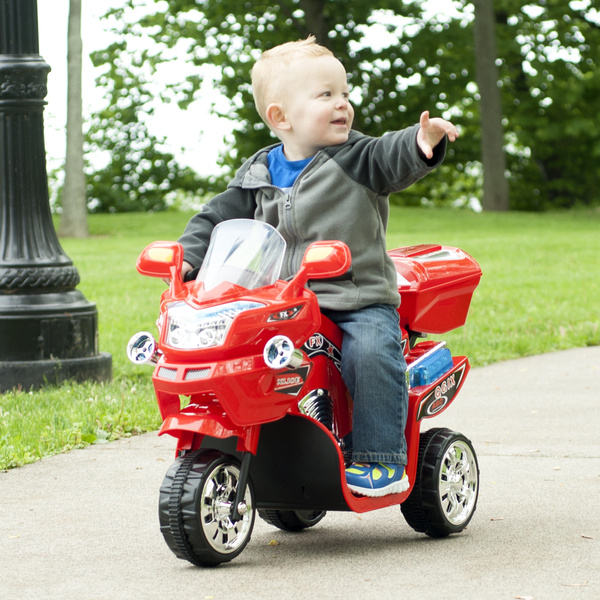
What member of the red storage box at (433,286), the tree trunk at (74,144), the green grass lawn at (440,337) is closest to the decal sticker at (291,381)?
the red storage box at (433,286)

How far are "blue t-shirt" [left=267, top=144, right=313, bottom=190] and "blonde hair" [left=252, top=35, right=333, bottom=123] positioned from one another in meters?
0.17

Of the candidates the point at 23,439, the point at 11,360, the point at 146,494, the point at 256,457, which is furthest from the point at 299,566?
the point at 11,360

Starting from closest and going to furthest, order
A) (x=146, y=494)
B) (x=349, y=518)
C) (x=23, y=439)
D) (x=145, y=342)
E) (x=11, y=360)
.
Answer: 1. (x=145, y=342)
2. (x=349, y=518)
3. (x=146, y=494)
4. (x=23, y=439)
5. (x=11, y=360)

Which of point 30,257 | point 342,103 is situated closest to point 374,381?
point 342,103

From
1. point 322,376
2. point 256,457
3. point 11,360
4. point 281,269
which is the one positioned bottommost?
point 11,360

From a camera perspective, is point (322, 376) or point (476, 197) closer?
point (322, 376)

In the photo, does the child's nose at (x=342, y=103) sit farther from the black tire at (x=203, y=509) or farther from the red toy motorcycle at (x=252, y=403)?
the black tire at (x=203, y=509)

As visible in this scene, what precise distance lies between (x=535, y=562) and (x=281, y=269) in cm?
122

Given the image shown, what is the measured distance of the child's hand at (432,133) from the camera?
3.31 meters

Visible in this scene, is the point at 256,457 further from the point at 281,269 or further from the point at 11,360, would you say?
the point at 11,360

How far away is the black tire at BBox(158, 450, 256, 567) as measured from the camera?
130 inches

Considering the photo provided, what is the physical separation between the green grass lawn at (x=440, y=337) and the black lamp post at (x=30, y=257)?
20 centimetres

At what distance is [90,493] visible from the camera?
4.59 meters

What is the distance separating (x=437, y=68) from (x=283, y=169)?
32.2m
